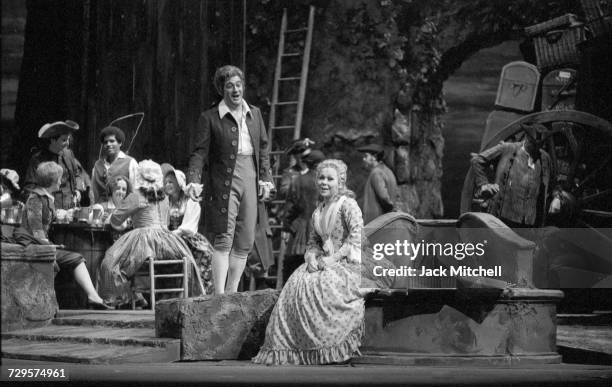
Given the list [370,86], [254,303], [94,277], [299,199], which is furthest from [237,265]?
[370,86]

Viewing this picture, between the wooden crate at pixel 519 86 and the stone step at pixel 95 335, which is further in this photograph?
the wooden crate at pixel 519 86

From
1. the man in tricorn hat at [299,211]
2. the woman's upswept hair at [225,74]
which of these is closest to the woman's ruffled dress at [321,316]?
the woman's upswept hair at [225,74]

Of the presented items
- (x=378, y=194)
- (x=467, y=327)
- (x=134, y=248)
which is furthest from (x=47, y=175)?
(x=378, y=194)

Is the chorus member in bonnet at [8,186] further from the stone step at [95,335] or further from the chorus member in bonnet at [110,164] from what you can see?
the stone step at [95,335]

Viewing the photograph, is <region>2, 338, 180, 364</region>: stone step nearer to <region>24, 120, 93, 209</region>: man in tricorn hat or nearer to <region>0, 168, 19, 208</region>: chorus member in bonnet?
<region>0, 168, 19, 208</region>: chorus member in bonnet

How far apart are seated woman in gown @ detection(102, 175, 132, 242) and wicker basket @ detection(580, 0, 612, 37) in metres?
4.12

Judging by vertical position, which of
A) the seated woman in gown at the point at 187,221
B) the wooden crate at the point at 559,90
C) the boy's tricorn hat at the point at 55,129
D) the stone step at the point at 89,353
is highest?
the wooden crate at the point at 559,90

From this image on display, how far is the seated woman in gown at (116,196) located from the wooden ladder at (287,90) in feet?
12.2

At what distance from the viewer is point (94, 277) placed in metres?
6.93

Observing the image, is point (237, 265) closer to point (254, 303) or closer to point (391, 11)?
point (254, 303)

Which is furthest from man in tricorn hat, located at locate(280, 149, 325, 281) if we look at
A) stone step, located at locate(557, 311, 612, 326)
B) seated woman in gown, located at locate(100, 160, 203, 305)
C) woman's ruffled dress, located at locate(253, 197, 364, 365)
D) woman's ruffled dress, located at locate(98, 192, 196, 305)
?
woman's ruffled dress, located at locate(253, 197, 364, 365)

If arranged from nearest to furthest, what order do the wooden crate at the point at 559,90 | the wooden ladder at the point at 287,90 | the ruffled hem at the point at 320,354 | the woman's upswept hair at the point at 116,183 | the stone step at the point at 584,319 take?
the ruffled hem at the point at 320,354 < the stone step at the point at 584,319 < the woman's upswept hair at the point at 116,183 < the wooden crate at the point at 559,90 < the wooden ladder at the point at 287,90

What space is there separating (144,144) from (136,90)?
0.46m

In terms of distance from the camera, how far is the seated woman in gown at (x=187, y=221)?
7.07 m
